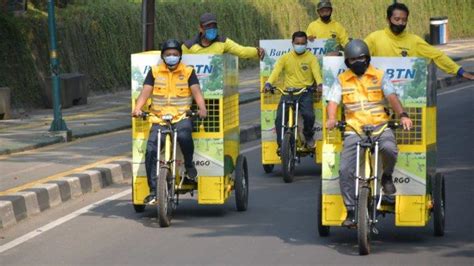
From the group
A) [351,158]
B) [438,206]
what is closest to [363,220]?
[351,158]

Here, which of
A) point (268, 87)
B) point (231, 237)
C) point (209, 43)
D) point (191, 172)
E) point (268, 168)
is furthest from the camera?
point (268, 168)

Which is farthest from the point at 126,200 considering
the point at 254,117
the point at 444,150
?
the point at 254,117

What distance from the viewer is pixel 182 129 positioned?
496 inches

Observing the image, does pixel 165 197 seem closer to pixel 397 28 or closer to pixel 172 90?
pixel 172 90

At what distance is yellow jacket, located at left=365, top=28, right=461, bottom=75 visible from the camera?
12516 mm

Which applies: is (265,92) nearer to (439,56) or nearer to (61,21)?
(439,56)

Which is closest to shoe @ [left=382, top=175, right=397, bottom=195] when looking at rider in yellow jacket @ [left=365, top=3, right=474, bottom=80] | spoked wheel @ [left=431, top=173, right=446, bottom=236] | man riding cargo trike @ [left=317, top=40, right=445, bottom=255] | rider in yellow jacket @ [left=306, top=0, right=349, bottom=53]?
man riding cargo trike @ [left=317, top=40, right=445, bottom=255]

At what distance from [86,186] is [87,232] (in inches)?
115

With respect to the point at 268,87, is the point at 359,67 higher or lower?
higher

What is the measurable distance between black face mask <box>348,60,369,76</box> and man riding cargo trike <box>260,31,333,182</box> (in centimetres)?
476

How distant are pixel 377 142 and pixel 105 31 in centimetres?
2000

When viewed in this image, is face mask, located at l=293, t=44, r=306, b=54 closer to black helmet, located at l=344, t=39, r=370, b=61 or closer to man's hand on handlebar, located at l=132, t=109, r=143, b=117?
man's hand on handlebar, located at l=132, t=109, r=143, b=117

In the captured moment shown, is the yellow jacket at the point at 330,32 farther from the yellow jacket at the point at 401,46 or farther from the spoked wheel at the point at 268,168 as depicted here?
the yellow jacket at the point at 401,46

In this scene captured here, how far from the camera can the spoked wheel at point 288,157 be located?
621 inches
